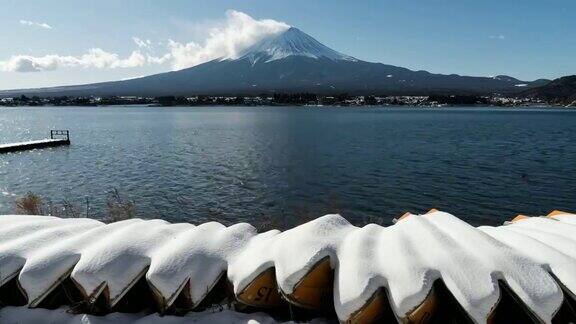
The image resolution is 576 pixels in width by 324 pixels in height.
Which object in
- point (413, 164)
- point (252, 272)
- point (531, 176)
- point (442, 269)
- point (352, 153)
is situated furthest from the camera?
point (352, 153)

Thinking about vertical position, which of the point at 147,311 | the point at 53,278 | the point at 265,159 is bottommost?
the point at 265,159

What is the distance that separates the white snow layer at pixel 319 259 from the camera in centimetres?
564

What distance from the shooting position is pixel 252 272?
6285 millimetres

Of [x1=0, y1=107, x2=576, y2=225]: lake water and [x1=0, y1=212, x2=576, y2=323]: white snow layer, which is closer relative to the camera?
[x1=0, y1=212, x2=576, y2=323]: white snow layer

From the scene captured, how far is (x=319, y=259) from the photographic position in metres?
6.18

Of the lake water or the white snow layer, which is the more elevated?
the white snow layer

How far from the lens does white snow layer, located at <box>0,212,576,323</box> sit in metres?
5.64

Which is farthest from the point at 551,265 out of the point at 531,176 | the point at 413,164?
the point at 413,164

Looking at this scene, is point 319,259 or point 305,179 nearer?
point 319,259

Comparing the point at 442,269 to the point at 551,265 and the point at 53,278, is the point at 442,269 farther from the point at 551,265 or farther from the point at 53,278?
the point at 53,278

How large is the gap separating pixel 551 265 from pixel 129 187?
2727 cm

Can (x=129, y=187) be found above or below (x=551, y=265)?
below

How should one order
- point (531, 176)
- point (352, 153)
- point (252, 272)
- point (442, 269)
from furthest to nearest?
point (352, 153)
point (531, 176)
point (252, 272)
point (442, 269)

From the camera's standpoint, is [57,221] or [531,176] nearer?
[57,221]
